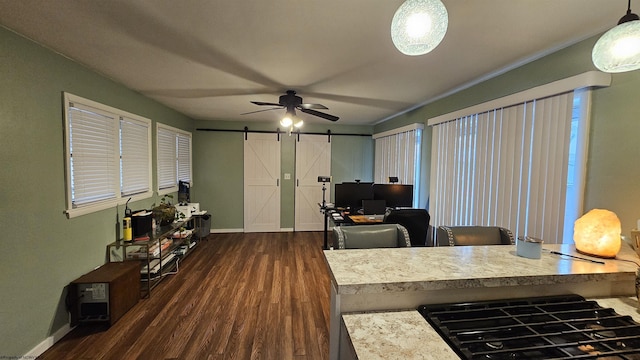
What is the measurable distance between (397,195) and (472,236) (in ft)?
6.51

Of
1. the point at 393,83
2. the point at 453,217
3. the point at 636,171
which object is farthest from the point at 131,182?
the point at 636,171

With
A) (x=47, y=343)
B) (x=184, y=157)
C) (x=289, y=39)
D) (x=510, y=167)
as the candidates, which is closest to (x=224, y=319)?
(x=47, y=343)

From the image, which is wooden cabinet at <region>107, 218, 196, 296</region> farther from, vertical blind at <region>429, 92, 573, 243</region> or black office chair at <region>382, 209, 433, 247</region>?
vertical blind at <region>429, 92, 573, 243</region>

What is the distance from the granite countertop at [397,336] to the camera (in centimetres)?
73

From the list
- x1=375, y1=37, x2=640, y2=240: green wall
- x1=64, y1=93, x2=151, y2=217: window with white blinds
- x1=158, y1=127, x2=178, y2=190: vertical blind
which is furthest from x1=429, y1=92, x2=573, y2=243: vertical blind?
x1=158, y1=127, x2=178, y2=190: vertical blind

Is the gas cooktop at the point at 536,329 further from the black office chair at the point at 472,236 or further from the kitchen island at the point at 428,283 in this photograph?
the black office chair at the point at 472,236

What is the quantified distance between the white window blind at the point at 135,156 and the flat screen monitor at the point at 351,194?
9.03ft

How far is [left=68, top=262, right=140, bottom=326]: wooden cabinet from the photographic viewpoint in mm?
Result: 2293

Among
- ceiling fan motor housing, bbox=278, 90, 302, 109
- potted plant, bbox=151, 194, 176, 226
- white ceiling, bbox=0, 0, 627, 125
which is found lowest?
potted plant, bbox=151, 194, 176, 226

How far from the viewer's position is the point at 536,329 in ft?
2.83

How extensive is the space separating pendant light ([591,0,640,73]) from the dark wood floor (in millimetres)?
2442

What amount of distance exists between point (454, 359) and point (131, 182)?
3.81m

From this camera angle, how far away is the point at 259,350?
2.10m

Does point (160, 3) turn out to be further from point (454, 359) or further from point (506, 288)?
point (506, 288)
